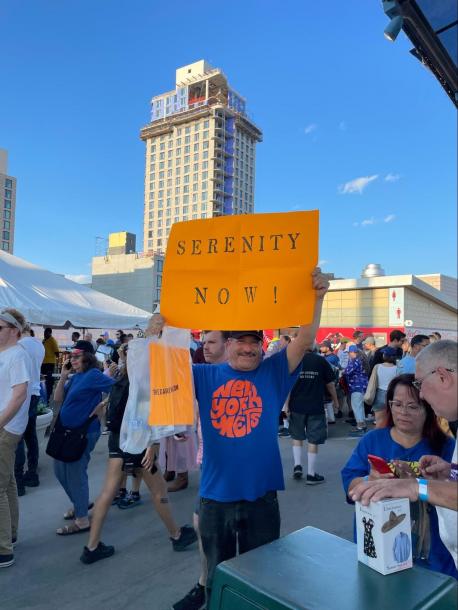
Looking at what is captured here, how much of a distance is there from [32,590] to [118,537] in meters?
0.97

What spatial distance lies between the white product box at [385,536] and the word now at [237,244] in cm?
131

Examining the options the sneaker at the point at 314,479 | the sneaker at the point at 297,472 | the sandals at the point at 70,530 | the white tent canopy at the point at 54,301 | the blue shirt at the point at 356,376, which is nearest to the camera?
the sandals at the point at 70,530

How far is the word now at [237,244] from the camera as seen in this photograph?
2.36 meters

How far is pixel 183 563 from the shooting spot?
3695 millimetres

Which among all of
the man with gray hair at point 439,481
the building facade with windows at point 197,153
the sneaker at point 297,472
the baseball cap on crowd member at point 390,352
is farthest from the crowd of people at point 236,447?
the building facade with windows at point 197,153

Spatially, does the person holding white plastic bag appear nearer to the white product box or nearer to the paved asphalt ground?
the paved asphalt ground

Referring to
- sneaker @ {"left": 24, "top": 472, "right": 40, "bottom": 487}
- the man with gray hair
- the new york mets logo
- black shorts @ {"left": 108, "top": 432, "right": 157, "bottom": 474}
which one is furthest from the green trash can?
sneaker @ {"left": 24, "top": 472, "right": 40, "bottom": 487}

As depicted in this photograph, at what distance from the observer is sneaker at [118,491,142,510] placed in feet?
16.1

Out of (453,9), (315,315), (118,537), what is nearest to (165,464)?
(118,537)

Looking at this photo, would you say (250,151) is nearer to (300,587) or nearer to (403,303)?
(403,303)

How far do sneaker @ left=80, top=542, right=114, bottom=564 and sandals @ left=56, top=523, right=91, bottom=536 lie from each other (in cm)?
59

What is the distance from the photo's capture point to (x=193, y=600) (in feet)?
10.0

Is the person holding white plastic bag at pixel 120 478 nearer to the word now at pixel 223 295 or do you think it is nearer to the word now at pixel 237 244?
the word now at pixel 223 295

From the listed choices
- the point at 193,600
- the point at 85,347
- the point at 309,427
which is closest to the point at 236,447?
the point at 193,600
